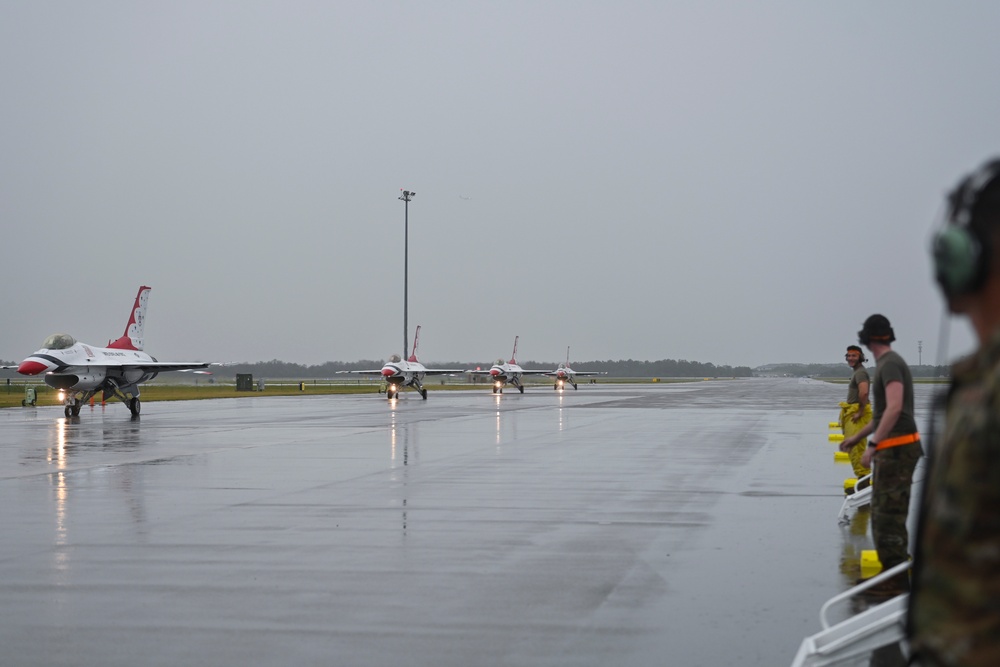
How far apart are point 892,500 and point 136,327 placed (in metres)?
36.9

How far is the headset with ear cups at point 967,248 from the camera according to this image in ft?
6.91

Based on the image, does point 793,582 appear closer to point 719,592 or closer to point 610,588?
point 719,592

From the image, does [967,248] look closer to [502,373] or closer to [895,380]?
[895,380]

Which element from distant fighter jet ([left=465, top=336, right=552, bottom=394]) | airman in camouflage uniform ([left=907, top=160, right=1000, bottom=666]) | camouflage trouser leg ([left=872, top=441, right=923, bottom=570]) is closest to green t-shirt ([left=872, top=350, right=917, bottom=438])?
camouflage trouser leg ([left=872, top=441, right=923, bottom=570])

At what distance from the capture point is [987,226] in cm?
211

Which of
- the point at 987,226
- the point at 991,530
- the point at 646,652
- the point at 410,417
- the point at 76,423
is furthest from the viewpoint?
the point at 410,417

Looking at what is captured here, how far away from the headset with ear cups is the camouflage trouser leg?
5.70m

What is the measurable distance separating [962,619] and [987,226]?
0.81m

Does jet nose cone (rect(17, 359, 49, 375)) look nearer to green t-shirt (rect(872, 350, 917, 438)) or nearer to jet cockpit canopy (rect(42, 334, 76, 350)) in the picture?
jet cockpit canopy (rect(42, 334, 76, 350))

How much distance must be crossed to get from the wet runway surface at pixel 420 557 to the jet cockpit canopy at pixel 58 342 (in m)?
14.8

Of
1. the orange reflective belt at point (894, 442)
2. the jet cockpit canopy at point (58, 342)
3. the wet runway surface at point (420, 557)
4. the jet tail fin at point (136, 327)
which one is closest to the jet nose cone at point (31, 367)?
the jet cockpit canopy at point (58, 342)

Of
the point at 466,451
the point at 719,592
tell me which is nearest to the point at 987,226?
the point at 719,592

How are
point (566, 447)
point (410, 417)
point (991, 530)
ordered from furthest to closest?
point (410, 417), point (566, 447), point (991, 530)

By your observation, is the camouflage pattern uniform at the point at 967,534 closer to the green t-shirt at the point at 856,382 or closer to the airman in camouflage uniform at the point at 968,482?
the airman in camouflage uniform at the point at 968,482
